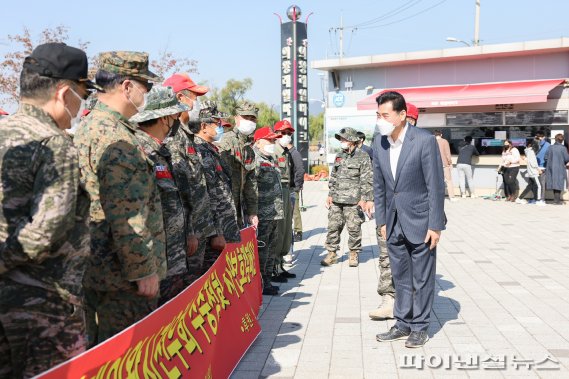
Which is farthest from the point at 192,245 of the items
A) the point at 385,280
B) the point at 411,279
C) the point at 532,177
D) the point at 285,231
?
the point at 532,177

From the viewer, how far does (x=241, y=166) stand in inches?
239

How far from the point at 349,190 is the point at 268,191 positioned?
1.82m

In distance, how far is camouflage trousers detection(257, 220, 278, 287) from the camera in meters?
6.76

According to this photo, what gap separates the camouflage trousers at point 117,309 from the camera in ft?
10.5

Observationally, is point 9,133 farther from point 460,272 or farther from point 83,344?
point 460,272

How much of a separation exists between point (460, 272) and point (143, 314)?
567 cm

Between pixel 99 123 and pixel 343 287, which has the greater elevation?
pixel 99 123

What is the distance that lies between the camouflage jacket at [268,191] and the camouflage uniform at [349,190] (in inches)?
64.2

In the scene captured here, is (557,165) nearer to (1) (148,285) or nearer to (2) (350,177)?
(2) (350,177)

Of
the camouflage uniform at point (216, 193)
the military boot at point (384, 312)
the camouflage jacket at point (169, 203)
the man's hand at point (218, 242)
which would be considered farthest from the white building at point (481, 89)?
the camouflage jacket at point (169, 203)

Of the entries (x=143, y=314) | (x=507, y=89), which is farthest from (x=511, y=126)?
(x=143, y=314)

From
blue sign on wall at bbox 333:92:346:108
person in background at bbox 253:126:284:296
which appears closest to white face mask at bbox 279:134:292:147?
person in background at bbox 253:126:284:296

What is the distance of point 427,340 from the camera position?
16.4 ft

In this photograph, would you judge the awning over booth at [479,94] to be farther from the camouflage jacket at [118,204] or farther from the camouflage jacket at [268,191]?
the camouflage jacket at [118,204]
